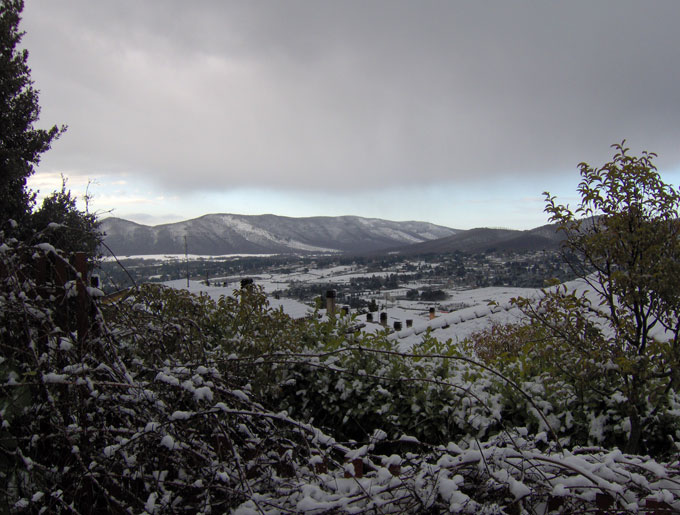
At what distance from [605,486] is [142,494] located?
7.20 feet

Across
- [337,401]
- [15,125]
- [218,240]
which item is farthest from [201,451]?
[218,240]

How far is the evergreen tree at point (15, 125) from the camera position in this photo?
12.1 metres

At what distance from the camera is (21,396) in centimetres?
207

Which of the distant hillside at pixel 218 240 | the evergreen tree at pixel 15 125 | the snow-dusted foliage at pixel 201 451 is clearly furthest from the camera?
the distant hillside at pixel 218 240

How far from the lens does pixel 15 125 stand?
12.8m

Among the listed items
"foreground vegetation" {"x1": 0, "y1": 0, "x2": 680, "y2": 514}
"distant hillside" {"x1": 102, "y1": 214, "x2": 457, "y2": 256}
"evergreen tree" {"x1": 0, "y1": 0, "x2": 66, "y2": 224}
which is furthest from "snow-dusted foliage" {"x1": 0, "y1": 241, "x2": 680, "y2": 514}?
"distant hillside" {"x1": 102, "y1": 214, "x2": 457, "y2": 256}

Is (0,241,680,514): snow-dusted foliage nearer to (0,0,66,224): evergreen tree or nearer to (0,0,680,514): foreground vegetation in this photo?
(0,0,680,514): foreground vegetation

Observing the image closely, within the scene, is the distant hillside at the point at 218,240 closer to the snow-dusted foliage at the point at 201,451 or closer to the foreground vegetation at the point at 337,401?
the foreground vegetation at the point at 337,401

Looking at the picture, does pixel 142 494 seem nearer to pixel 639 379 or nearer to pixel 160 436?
pixel 160 436

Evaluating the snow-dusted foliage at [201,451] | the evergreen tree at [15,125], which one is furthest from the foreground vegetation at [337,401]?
the evergreen tree at [15,125]

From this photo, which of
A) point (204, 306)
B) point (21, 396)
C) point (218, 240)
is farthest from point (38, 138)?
point (218, 240)

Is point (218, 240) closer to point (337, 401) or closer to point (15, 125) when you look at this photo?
point (15, 125)

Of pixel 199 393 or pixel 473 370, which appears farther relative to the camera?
pixel 473 370

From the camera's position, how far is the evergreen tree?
12148 mm
